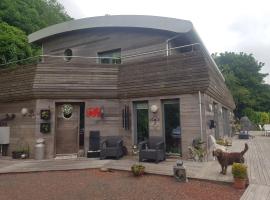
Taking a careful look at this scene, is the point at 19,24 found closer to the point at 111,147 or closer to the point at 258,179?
the point at 111,147

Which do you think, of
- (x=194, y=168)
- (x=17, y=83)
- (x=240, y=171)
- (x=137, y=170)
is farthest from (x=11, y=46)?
(x=240, y=171)

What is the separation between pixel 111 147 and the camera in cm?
916

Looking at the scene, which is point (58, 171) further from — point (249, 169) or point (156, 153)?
point (249, 169)

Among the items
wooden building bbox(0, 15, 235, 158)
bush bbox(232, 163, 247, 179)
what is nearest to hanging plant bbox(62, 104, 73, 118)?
wooden building bbox(0, 15, 235, 158)

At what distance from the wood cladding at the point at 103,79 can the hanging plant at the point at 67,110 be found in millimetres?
461

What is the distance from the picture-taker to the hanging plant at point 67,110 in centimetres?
1011

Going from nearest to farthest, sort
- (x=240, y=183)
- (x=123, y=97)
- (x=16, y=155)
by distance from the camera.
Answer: (x=240, y=183) → (x=16, y=155) → (x=123, y=97)

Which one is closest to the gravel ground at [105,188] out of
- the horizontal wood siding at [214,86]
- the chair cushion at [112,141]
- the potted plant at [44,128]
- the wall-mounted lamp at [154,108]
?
the chair cushion at [112,141]

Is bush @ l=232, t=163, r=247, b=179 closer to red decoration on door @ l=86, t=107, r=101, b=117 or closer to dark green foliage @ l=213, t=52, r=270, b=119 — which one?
red decoration on door @ l=86, t=107, r=101, b=117

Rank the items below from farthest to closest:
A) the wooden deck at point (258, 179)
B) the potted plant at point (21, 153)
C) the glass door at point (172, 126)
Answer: the potted plant at point (21, 153) < the glass door at point (172, 126) < the wooden deck at point (258, 179)

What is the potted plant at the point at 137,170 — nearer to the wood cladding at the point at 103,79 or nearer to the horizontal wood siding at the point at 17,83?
the wood cladding at the point at 103,79

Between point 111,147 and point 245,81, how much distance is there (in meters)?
33.5

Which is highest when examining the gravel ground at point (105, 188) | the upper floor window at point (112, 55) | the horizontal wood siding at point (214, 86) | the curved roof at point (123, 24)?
the curved roof at point (123, 24)

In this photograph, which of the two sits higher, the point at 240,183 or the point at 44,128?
the point at 44,128
